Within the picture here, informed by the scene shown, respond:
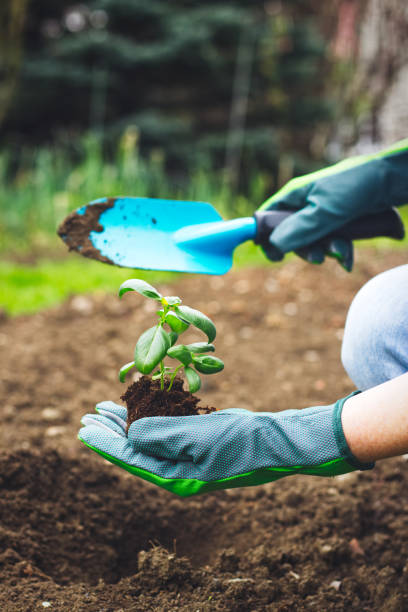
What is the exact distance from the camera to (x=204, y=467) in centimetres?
99

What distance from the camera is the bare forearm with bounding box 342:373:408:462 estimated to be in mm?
907

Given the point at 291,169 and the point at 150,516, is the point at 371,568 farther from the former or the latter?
the point at 291,169

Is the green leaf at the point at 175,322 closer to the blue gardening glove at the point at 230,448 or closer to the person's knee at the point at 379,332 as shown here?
the blue gardening glove at the point at 230,448

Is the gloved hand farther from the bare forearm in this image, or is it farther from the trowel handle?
the bare forearm

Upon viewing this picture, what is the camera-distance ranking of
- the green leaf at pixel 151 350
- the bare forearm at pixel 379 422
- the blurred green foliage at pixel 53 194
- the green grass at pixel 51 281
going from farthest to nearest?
the blurred green foliage at pixel 53 194 < the green grass at pixel 51 281 < the green leaf at pixel 151 350 < the bare forearm at pixel 379 422

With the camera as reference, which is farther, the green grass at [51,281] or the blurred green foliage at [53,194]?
the blurred green foliage at [53,194]

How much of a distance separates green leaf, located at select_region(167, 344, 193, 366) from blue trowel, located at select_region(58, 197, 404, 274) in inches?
11.9

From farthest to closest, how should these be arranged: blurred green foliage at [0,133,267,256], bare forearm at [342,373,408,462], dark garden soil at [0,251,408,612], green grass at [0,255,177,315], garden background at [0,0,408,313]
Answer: garden background at [0,0,408,313] → blurred green foliage at [0,133,267,256] → green grass at [0,255,177,315] → dark garden soil at [0,251,408,612] → bare forearm at [342,373,408,462]

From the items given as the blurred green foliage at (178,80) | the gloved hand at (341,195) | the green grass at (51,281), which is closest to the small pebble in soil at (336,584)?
the gloved hand at (341,195)

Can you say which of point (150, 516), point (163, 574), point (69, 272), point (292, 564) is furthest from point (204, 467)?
point (69, 272)

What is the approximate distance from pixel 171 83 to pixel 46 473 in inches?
217

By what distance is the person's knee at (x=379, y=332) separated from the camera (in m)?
1.12

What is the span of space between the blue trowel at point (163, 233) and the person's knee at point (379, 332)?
279mm

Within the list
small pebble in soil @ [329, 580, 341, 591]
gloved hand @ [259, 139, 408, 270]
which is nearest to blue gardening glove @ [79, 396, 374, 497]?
small pebble in soil @ [329, 580, 341, 591]
